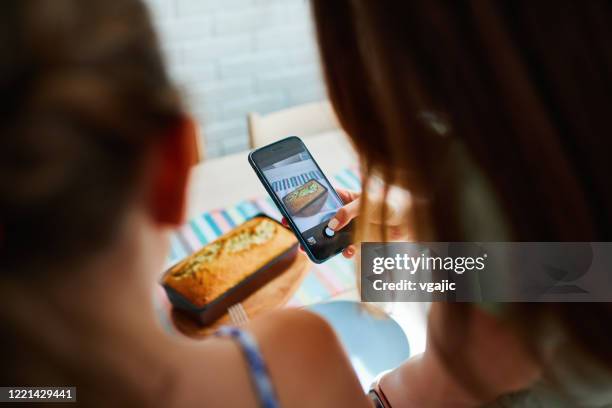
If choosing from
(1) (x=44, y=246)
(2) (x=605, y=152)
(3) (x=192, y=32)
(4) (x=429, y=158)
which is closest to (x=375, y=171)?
(4) (x=429, y=158)

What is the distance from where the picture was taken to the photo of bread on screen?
0.70 meters

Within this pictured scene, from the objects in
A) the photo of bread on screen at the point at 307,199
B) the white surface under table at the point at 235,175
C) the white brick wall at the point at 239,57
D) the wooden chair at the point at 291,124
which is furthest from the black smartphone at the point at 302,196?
the white brick wall at the point at 239,57

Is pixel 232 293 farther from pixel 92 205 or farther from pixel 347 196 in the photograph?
pixel 92 205

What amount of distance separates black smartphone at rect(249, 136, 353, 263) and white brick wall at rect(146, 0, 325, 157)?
0.71 m

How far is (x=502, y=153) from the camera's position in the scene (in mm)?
345

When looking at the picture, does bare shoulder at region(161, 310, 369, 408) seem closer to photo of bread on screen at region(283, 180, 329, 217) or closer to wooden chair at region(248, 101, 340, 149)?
photo of bread on screen at region(283, 180, 329, 217)

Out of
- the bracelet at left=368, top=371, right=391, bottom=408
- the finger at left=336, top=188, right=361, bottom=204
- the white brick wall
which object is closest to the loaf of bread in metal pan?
the finger at left=336, top=188, right=361, bottom=204

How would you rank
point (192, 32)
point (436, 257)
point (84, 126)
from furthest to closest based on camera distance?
point (192, 32) < point (436, 257) < point (84, 126)

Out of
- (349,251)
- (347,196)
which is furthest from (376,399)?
(347,196)

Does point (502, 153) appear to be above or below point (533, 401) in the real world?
above

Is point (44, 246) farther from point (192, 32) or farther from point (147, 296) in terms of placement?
point (192, 32)

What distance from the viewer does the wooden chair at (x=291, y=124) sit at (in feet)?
3.62

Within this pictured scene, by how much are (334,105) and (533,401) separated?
371 millimetres
